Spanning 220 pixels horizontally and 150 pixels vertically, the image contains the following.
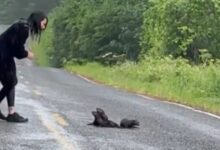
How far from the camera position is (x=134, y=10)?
4188 centimetres

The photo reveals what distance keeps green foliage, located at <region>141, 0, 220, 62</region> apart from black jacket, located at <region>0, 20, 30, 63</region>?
21.9m

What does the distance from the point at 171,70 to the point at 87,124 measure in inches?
592

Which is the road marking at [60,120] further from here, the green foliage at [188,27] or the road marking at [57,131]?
the green foliage at [188,27]

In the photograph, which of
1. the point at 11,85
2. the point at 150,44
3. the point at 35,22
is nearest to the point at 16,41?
the point at 35,22

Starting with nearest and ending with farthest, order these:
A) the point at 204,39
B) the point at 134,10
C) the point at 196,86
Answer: the point at 196,86, the point at 204,39, the point at 134,10

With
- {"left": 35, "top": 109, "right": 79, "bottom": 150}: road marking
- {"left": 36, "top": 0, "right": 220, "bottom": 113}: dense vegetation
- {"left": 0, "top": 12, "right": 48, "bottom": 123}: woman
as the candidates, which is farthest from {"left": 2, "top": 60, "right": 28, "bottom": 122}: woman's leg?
{"left": 36, "top": 0, "right": 220, "bottom": 113}: dense vegetation

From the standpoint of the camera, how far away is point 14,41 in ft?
31.8

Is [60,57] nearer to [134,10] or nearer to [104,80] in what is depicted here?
[134,10]

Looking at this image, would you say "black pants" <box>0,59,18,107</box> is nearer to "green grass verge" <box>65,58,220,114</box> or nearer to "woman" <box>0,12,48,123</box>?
"woman" <box>0,12,48,123</box>

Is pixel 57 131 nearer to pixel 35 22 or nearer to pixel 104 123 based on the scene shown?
pixel 104 123

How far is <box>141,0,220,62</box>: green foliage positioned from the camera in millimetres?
31531

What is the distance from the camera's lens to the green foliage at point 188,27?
31.5 m

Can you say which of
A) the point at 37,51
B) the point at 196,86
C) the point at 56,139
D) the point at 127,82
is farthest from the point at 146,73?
the point at 37,51

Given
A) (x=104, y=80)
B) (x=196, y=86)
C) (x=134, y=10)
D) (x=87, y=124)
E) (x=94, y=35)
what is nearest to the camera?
(x=87, y=124)
